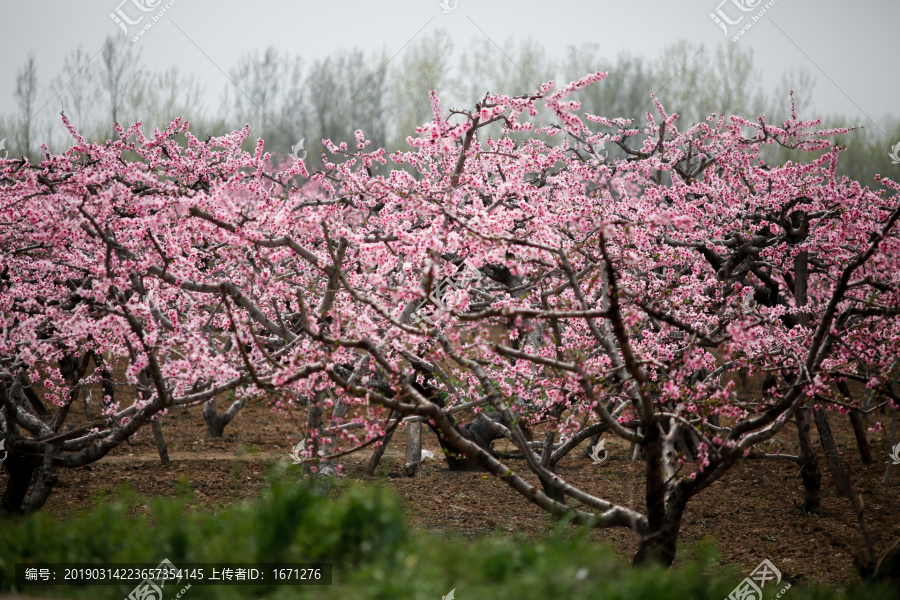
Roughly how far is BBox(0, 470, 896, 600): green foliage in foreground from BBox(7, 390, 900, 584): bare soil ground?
1272 millimetres

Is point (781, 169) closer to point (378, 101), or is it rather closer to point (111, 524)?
point (111, 524)

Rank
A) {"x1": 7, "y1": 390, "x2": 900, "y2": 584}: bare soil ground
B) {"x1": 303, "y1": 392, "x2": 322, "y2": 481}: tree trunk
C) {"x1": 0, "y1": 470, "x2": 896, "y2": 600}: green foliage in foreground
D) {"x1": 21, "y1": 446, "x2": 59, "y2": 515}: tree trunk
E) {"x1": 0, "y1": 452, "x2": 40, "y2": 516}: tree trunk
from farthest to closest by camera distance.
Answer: {"x1": 7, "y1": 390, "x2": 900, "y2": 584}: bare soil ground
{"x1": 0, "y1": 452, "x2": 40, "y2": 516}: tree trunk
{"x1": 21, "y1": 446, "x2": 59, "y2": 515}: tree trunk
{"x1": 303, "y1": 392, "x2": 322, "y2": 481}: tree trunk
{"x1": 0, "y1": 470, "x2": 896, "y2": 600}: green foliage in foreground

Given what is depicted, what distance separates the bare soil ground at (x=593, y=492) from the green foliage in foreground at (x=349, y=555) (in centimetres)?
127

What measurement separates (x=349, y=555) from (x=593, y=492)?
5412mm

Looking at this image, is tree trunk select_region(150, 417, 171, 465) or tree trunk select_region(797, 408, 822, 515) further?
tree trunk select_region(150, 417, 171, 465)

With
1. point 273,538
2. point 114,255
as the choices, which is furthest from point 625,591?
point 114,255

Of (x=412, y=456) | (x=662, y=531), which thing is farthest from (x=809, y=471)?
(x=412, y=456)

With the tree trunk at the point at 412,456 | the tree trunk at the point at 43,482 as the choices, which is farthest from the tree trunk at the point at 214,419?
the tree trunk at the point at 43,482

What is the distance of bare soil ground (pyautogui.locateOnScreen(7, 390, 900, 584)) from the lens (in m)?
6.02

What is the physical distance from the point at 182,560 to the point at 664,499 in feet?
9.68

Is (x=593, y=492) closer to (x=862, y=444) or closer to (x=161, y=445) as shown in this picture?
(x=862, y=444)

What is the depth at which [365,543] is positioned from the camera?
3041 mm

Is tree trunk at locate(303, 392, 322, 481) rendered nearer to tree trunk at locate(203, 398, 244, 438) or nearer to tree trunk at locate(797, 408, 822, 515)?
tree trunk at locate(797, 408, 822, 515)

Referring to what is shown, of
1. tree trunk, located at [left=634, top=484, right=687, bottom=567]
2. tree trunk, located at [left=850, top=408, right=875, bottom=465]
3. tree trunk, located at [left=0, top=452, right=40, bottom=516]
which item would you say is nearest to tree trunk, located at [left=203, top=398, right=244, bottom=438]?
tree trunk, located at [left=0, top=452, right=40, bottom=516]
